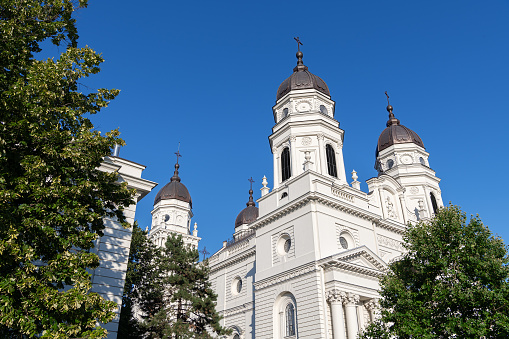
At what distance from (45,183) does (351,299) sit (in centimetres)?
2045

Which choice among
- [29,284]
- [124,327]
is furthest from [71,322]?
[124,327]

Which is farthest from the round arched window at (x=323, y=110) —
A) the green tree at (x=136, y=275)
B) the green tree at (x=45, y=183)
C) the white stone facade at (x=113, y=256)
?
the green tree at (x=45, y=183)

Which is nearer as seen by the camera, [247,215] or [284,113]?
[284,113]

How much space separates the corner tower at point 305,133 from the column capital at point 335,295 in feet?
30.8

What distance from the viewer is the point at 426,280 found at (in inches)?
695

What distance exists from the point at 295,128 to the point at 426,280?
60.2ft

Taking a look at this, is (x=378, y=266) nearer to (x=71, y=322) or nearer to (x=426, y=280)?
(x=426, y=280)

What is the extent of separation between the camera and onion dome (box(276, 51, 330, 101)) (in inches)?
1400

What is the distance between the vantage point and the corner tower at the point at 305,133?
3194cm

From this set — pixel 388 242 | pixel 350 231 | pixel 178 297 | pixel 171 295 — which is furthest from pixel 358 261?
pixel 171 295

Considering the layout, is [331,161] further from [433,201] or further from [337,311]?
[433,201]

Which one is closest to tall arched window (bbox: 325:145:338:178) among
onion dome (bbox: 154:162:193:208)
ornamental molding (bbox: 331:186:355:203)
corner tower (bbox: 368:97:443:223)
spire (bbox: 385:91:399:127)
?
ornamental molding (bbox: 331:186:355:203)

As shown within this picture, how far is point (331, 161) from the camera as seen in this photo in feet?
108

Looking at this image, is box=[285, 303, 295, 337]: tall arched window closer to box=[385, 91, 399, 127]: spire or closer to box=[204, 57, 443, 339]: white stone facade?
box=[204, 57, 443, 339]: white stone facade
